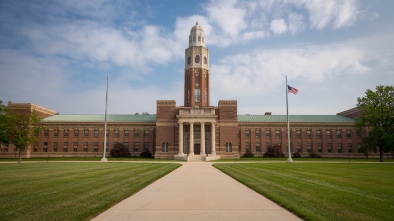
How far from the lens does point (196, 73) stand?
73.5 meters

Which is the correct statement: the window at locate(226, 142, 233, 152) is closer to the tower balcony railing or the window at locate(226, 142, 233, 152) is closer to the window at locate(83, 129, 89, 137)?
the tower balcony railing

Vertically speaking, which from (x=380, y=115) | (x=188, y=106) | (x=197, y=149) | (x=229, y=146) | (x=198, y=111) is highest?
(x=188, y=106)

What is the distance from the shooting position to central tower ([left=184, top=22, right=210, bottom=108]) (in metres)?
72.4

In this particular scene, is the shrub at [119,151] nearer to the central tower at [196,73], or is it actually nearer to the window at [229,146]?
the central tower at [196,73]

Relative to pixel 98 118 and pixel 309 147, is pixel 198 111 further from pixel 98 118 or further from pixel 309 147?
pixel 309 147

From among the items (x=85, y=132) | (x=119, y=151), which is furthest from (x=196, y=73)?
(x=85, y=132)

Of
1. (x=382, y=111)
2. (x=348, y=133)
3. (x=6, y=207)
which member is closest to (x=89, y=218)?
(x=6, y=207)

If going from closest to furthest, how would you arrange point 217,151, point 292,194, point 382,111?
point 292,194 < point 382,111 < point 217,151

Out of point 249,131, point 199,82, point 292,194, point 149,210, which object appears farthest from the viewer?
point 249,131

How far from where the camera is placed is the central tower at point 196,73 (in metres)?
72.4

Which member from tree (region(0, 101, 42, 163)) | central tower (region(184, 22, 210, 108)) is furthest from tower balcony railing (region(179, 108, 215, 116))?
tree (region(0, 101, 42, 163))

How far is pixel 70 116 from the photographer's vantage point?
274 feet

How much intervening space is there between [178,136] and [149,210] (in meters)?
59.6

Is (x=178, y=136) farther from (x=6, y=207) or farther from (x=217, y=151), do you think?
(x=6, y=207)
